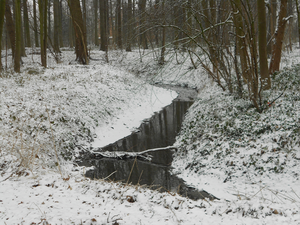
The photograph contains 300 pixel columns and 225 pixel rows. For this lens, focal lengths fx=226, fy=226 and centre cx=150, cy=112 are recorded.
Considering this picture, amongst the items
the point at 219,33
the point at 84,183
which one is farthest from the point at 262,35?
the point at 84,183

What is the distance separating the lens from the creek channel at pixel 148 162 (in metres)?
5.14

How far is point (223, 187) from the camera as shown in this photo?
4.75 m

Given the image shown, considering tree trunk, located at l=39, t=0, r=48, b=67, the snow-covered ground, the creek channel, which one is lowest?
the creek channel

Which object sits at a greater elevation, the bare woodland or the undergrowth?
the bare woodland

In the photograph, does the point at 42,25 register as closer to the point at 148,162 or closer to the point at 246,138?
the point at 148,162

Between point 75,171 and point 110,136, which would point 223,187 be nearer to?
point 75,171

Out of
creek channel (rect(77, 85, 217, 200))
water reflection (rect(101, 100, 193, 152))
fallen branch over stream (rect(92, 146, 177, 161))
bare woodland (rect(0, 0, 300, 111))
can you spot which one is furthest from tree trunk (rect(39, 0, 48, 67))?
fallen branch over stream (rect(92, 146, 177, 161))

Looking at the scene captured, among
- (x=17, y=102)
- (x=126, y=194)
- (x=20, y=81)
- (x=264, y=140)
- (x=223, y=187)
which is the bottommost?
(x=223, y=187)

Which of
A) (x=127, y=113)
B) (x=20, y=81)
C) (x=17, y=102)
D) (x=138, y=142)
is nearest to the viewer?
(x=17, y=102)

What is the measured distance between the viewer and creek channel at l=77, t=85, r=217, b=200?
5.14 meters

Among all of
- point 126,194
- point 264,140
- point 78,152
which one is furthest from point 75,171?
point 264,140

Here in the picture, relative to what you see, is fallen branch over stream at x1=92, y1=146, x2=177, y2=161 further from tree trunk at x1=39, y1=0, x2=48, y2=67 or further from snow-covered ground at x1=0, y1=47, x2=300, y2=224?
tree trunk at x1=39, y1=0, x2=48, y2=67

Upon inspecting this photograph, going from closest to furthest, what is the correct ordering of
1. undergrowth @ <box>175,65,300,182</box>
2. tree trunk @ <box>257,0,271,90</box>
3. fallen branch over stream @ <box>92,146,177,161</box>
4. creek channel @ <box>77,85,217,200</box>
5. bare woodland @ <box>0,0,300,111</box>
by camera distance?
1. undergrowth @ <box>175,65,300,182</box>
2. creek channel @ <box>77,85,217,200</box>
3. bare woodland @ <box>0,0,300,111</box>
4. fallen branch over stream @ <box>92,146,177,161</box>
5. tree trunk @ <box>257,0,271,90</box>

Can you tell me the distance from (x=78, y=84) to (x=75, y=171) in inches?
215
